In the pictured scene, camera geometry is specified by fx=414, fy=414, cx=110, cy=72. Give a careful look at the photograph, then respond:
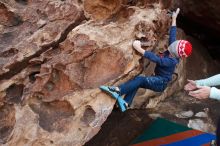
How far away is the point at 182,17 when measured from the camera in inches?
203

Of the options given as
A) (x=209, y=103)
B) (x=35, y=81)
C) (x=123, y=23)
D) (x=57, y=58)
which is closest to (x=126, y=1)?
(x=123, y=23)

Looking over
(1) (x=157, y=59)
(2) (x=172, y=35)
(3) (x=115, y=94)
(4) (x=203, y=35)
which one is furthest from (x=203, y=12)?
(3) (x=115, y=94)

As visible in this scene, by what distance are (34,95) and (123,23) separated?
895mm

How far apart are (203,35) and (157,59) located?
89.1 inches

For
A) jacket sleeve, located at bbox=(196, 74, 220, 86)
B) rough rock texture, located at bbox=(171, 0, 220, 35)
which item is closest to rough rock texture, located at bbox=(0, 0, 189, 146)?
jacket sleeve, located at bbox=(196, 74, 220, 86)

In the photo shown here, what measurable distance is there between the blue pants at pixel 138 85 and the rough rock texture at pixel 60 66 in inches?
2.3

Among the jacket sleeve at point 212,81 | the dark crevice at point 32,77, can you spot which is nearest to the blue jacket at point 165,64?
the jacket sleeve at point 212,81

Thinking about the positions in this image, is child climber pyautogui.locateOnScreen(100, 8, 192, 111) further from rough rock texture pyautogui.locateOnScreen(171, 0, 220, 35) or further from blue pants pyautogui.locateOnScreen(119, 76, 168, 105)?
rough rock texture pyautogui.locateOnScreen(171, 0, 220, 35)

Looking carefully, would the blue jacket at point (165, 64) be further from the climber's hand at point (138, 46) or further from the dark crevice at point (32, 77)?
the dark crevice at point (32, 77)

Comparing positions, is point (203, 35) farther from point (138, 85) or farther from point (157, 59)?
point (138, 85)

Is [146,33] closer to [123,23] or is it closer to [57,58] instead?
[123,23]

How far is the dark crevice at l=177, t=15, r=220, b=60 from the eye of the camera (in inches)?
206

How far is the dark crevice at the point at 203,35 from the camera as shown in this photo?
5223 mm

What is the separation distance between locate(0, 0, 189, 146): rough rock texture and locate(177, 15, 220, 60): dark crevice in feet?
6.96
